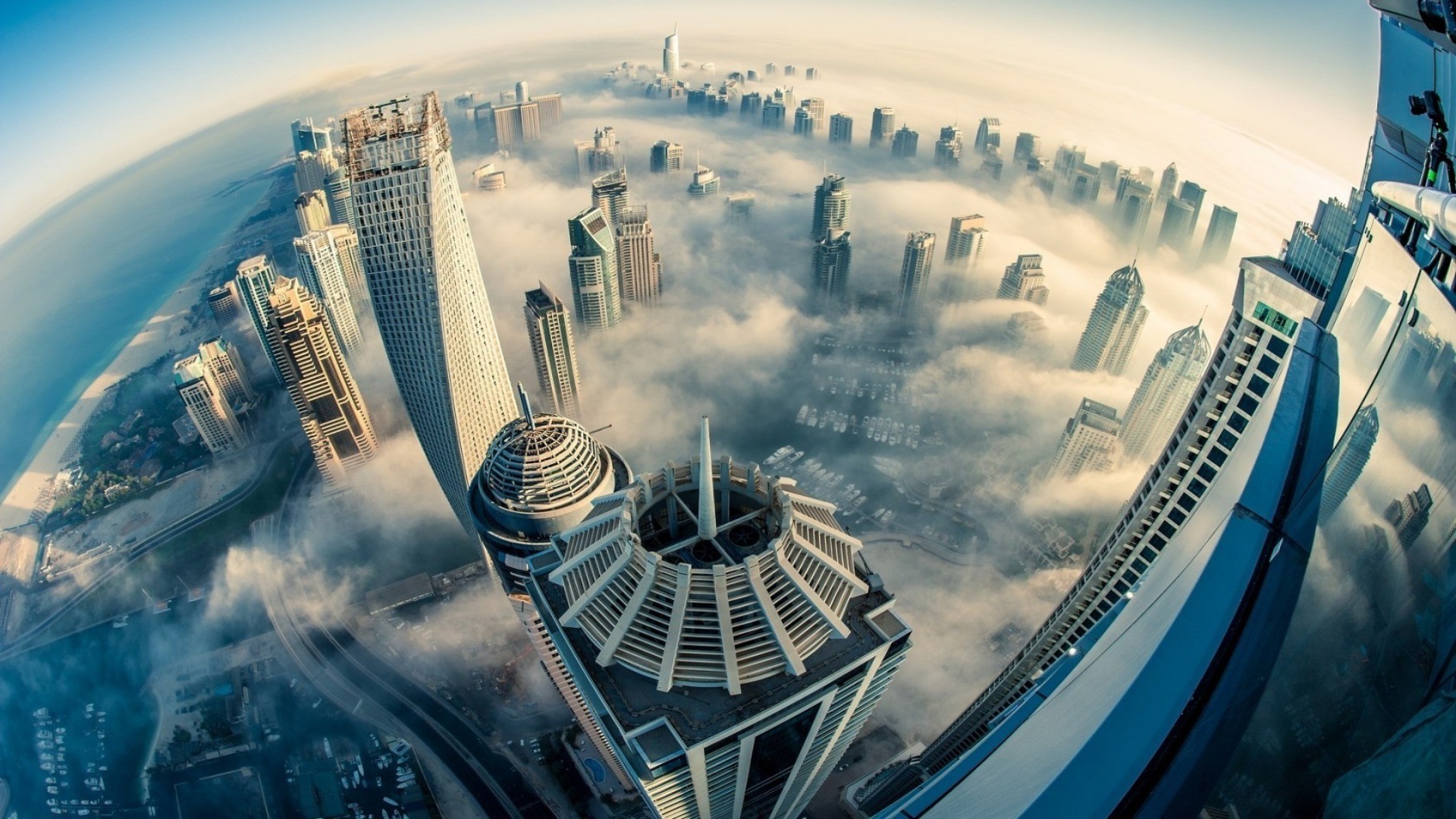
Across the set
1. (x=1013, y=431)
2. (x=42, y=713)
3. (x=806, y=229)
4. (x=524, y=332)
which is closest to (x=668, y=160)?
(x=806, y=229)

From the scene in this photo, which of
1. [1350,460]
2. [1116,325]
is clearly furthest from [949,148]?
[1350,460]

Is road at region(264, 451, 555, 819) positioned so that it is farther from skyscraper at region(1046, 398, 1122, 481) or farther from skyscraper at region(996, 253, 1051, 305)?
A: skyscraper at region(996, 253, 1051, 305)

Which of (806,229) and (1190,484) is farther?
(806,229)

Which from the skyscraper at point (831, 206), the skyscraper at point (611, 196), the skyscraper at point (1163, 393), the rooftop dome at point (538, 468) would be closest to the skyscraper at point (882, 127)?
the skyscraper at point (831, 206)

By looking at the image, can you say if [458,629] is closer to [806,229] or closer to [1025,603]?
[1025,603]

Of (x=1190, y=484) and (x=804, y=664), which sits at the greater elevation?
(x=1190, y=484)

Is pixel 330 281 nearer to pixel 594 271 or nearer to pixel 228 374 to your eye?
pixel 228 374

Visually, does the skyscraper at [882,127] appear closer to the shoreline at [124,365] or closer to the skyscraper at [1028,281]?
the skyscraper at [1028,281]
